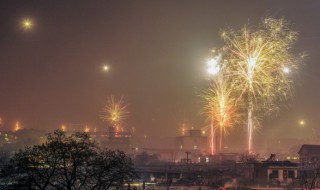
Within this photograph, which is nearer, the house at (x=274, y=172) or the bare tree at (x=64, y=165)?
the bare tree at (x=64, y=165)

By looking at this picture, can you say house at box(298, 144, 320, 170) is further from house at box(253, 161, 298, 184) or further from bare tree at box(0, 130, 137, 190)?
bare tree at box(0, 130, 137, 190)

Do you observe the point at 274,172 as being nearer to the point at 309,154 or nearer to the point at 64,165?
the point at 309,154

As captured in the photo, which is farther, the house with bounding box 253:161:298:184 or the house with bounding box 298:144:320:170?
the house with bounding box 298:144:320:170

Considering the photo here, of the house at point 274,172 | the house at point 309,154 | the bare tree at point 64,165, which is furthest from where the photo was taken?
the house at point 309,154

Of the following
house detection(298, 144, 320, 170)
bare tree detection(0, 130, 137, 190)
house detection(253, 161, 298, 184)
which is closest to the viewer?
bare tree detection(0, 130, 137, 190)

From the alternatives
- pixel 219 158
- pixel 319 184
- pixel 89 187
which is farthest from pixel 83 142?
pixel 219 158

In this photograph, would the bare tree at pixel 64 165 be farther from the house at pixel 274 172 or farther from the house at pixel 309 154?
the house at pixel 309 154

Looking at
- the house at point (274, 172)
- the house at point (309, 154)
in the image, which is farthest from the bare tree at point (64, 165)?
the house at point (309, 154)

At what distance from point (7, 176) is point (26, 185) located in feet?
8.80

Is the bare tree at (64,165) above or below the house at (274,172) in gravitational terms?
above


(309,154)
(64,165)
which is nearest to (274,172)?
(309,154)

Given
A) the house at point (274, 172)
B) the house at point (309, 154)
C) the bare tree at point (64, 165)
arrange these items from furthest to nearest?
the house at point (309, 154) < the house at point (274, 172) < the bare tree at point (64, 165)

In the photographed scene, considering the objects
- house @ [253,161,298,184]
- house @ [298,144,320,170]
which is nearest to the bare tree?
house @ [253,161,298,184]

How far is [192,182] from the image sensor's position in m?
87.2
